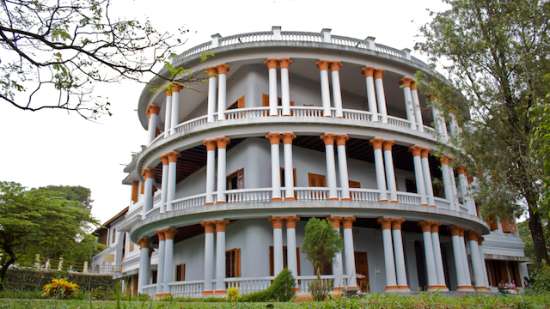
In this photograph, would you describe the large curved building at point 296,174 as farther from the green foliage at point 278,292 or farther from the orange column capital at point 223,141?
A: the green foliage at point 278,292

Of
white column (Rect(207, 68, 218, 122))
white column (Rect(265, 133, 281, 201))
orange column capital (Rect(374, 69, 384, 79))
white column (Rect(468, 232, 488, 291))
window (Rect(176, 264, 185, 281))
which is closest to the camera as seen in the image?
white column (Rect(265, 133, 281, 201))

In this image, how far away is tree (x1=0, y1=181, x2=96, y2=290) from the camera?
2212cm

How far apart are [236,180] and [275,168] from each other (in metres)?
3.50

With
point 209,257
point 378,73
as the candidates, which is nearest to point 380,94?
point 378,73

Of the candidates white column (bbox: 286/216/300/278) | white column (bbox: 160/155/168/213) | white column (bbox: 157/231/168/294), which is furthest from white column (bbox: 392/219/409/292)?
white column (bbox: 160/155/168/213)

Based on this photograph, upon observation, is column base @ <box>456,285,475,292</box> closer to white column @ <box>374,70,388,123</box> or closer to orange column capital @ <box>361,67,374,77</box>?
white column @ <box>374,70,388,123</box>

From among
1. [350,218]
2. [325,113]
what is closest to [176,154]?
[325,113]

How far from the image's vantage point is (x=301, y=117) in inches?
816

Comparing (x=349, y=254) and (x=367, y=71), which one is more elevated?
(x=367, y=71)

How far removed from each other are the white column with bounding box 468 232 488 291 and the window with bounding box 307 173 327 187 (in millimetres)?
8419

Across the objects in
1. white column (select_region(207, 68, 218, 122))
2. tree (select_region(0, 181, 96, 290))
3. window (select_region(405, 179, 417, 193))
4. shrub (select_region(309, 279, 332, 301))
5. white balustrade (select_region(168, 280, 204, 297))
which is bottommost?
shrub (select_region(309, 279, 332, 301))

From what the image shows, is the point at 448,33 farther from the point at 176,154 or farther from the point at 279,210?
the point at 176,154

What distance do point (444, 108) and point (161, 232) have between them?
1350 cm

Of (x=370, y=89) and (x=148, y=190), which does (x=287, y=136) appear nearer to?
(x=370, y=89)
